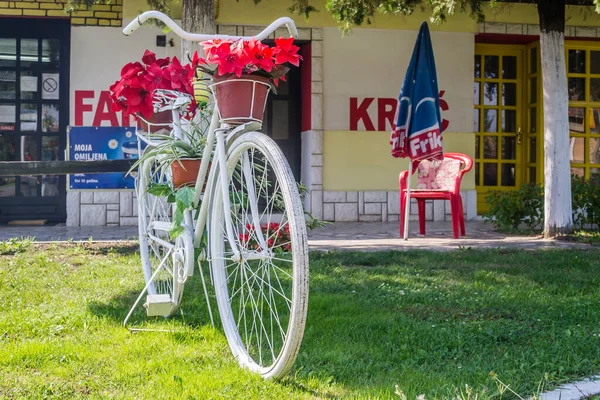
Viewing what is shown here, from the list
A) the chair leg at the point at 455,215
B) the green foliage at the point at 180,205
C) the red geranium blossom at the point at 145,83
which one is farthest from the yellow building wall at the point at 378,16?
the green foliage at the point at 180,205

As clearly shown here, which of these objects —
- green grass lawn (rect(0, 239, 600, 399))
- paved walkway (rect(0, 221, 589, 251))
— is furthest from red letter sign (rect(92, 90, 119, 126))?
green grass lawn (rect(0, 239, 600, 399))

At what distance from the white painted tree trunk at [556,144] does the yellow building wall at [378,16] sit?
2563mm

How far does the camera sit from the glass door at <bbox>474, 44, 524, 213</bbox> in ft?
34.7

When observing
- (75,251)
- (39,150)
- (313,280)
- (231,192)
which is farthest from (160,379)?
(39,150)

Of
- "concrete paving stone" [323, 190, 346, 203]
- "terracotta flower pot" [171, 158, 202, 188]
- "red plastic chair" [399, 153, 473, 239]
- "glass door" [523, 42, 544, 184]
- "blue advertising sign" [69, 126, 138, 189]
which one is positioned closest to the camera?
"terracotta flower pot" [171, 158, 202, 188]

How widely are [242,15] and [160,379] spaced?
24.5 ft

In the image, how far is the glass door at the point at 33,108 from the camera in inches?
371

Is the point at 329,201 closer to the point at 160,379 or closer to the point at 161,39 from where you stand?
the point at 161,39

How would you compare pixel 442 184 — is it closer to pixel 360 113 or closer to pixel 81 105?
pixel 360 113

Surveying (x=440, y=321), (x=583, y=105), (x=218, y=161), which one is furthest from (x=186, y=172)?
(x=583, y=105)

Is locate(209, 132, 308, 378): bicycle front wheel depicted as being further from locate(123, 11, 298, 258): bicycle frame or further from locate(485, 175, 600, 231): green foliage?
locate(485, 175, 600, 231): green foliage

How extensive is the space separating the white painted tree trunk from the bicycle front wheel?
16.0ft

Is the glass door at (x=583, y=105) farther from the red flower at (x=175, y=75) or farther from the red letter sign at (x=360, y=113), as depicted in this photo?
the red flower at (x=175, y=75)

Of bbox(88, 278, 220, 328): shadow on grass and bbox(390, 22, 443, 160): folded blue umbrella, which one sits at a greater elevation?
bbox(390, 22, 443, 160): folded blue umbrella
